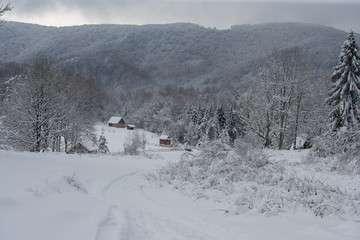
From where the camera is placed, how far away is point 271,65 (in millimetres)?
24156

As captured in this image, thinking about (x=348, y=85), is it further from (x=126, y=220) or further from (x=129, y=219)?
(x=126, y=220)

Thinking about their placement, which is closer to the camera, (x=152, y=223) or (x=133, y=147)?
(x=152, y=223)

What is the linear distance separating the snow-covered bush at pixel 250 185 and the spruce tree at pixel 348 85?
16049 mm

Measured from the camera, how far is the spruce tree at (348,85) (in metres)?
20.5

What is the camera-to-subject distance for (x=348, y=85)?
2070cm

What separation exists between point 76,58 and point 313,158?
610ft

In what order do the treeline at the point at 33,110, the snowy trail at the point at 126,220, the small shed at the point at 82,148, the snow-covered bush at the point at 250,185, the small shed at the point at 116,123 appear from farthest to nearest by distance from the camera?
the small shed at the point at 116,123, the small shed at the point at 82,148, the treeline at the point at 33,110, the snow-covered bush at the point at 250,185, the snowy trail at the point at 126,220

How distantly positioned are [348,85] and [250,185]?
1985 centimetres

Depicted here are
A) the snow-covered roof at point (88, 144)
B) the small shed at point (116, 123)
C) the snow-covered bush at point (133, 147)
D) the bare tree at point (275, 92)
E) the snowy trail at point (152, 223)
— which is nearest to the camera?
the snowy trail at point (152, 223)

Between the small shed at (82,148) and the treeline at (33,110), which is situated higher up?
the treeline at (33,110)

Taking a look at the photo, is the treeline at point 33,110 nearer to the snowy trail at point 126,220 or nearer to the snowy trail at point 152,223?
the snowy trail at point 126,220

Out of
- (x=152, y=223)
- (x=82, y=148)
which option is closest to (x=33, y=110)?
(x=82, y=148)

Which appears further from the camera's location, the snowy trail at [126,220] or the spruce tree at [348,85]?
the spruce tree at [348,85]

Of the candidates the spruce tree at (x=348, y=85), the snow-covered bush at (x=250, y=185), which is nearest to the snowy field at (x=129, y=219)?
the snow-covered bush at (x=250, y=185)
